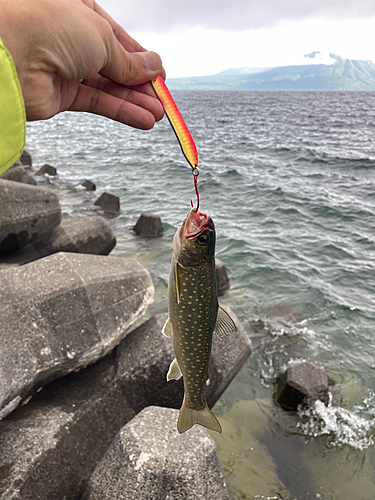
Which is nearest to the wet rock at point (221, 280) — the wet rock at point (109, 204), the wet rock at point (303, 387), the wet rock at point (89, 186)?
the wet rock at point (303, 387)

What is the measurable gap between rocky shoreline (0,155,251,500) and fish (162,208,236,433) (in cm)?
108

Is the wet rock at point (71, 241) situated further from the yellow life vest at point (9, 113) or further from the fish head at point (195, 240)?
the yellow life vest at point (9, 113)

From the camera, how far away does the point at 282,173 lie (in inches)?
908

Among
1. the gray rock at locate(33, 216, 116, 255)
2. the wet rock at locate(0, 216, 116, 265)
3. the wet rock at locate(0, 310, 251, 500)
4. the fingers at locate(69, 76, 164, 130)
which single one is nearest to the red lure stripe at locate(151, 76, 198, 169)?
the fingers at locate(69, 76, 164, 130)

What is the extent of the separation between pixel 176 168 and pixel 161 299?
1678 centimetres

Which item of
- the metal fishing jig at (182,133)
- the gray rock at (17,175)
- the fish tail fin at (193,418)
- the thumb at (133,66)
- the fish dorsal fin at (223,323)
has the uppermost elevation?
the thumb at (133,66)

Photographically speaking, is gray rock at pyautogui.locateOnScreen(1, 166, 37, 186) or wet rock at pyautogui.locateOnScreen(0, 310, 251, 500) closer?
wet rock at pyautogui.locateOnScreen(0, 310, 251, 500)

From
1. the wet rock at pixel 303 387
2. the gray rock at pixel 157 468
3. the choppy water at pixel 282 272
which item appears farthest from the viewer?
the wet rock at pixel 303 387

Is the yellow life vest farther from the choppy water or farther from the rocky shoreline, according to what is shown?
the choppy water

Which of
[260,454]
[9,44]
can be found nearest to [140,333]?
[260,454]

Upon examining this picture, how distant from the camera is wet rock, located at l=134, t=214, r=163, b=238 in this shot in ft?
42.4

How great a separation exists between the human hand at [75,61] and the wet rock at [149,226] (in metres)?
9.71

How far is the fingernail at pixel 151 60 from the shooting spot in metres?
2.65

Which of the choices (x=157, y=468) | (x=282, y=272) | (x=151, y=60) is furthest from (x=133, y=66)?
(x=282, y=272)
